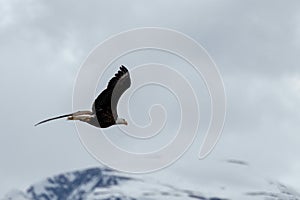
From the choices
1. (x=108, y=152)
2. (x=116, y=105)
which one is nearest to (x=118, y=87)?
(x=116, y=105)

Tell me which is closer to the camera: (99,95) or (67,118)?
(67,118)

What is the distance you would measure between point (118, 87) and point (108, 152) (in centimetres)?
368

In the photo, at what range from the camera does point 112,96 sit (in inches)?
1640

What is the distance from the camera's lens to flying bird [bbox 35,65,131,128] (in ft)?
134

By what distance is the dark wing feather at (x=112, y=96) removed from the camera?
41.6m

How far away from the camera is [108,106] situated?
41719 millimetres

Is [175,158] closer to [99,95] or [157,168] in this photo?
[157,168]

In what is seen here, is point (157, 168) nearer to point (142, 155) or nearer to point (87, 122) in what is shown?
point (142, 155)

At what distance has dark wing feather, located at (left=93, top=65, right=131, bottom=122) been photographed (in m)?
41.6

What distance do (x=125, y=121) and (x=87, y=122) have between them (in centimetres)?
322

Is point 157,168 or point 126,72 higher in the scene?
point 126,72

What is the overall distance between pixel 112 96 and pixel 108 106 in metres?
0.47

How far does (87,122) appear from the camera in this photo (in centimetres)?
4019

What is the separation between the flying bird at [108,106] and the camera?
134 feet
